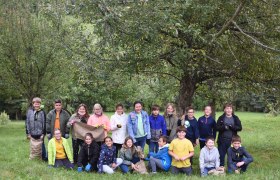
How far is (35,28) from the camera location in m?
21.2

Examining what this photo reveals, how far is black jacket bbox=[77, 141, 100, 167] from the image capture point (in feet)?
33.9

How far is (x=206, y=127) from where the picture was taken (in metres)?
10.9

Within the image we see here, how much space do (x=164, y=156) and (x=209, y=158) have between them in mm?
1169

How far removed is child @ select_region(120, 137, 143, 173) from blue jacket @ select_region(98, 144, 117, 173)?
0.23 meters

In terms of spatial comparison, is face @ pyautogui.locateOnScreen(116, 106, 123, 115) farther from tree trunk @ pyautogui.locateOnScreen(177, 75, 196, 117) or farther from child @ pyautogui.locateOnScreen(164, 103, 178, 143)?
tree trunk @ pyautogui.locateOnScreen(177, 75, 196, 117)

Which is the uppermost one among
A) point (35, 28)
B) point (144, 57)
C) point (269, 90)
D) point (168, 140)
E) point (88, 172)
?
point (35, 28)

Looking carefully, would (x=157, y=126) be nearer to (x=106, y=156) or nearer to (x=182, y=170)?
(x=182, y=170)

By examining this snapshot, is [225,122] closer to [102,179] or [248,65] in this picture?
[248,65]

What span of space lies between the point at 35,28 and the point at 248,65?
13.0m

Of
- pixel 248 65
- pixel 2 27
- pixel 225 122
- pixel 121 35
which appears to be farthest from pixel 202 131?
pixel 2 27

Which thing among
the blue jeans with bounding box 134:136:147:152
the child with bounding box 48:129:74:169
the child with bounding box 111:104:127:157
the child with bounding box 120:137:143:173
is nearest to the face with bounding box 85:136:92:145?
the child with bounding box 48:129:74:169

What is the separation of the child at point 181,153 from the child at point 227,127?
98cm

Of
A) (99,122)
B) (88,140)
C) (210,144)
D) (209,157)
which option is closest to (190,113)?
(210,144)

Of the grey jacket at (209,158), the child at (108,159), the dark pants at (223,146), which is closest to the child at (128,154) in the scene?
the child at (108,159)
